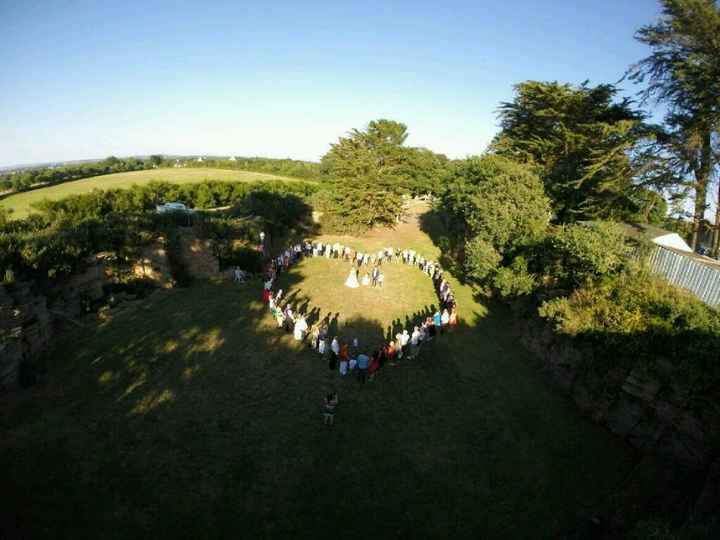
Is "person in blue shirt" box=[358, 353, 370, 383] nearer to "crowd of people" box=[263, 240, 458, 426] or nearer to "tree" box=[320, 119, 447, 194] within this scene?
"crowd of people" box=[263, 240, 458, 426]

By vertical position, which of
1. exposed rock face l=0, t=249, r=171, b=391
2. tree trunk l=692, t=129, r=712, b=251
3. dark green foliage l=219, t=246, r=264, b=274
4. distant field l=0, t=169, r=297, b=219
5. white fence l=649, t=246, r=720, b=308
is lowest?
dark green foliage l=219, t=246, r=264, b=274

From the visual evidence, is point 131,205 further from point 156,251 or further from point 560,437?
point 560,437

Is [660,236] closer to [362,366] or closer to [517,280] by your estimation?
[517,280]

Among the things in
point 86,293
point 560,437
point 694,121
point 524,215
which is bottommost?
point 560,437

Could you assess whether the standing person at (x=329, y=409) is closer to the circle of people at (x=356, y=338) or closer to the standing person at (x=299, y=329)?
the circle of people at (x=356, y=338)

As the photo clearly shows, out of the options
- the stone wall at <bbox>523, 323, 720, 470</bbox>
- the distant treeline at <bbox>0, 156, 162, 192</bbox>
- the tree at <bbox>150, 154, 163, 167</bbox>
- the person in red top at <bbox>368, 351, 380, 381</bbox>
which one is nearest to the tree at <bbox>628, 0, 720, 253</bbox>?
the stone wall at <bbox>523, 323, 720, 470</bbox>

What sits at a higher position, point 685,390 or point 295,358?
point 685,390

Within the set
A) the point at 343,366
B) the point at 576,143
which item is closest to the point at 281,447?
the point at 343,366

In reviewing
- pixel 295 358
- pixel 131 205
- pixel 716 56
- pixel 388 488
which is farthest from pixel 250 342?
pixel 131 205
